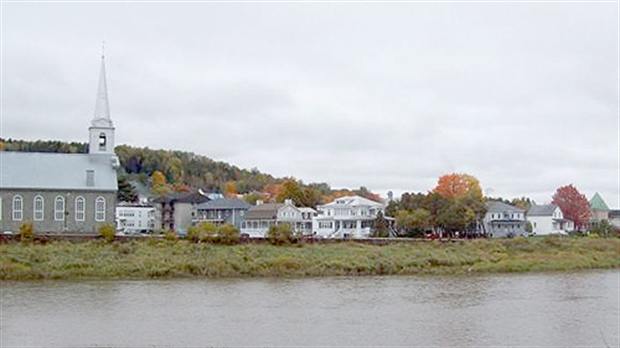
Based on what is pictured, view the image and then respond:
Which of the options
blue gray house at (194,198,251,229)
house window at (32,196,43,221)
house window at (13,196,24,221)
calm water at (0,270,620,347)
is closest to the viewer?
calm water at (0,270,620,347)

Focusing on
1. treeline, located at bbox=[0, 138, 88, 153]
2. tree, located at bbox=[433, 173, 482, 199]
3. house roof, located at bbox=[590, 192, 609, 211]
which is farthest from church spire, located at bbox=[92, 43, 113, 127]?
house roof, located at bbox=[590, 192, 609, 211]

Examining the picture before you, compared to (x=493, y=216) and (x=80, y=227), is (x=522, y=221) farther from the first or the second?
(x=80, y=227)

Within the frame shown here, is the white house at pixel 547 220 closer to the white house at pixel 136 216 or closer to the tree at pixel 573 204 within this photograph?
the tree at pixel 573 204

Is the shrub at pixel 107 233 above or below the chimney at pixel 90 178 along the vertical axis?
below

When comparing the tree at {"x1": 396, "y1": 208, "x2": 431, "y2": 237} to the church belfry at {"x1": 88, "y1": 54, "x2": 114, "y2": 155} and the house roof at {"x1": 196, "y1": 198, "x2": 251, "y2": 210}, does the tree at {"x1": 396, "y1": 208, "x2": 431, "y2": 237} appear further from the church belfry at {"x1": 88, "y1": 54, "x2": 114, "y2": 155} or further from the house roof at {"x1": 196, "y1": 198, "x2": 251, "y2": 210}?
the church belfry at {"x1": 88, "y1": 54, "x2": 114, "y2": 155}

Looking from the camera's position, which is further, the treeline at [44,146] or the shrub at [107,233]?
the treeline at [44,146]

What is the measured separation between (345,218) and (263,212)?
22.2 ft

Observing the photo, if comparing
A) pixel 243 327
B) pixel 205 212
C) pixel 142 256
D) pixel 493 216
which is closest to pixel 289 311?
pixel 243 327

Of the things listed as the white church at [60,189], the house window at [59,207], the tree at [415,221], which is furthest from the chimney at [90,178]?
the tree at [415,221]

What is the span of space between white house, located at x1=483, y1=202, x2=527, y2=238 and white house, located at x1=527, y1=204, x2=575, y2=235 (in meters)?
3.01

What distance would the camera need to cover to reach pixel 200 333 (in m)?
18.1

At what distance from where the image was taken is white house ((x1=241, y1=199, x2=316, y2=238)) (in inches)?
2400

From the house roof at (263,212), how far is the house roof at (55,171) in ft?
50.5

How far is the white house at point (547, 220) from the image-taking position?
74938 mm
